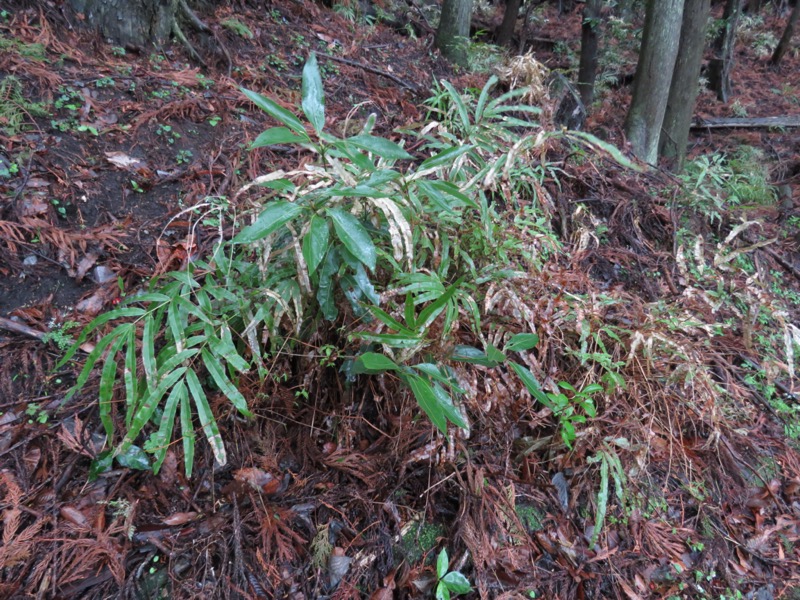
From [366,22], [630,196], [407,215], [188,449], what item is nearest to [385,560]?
[188,449]

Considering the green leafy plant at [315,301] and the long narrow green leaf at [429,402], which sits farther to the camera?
the green leafy plant at [315,301]

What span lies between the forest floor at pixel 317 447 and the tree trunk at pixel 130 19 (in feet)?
0.76

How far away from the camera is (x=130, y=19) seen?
332 centimetres

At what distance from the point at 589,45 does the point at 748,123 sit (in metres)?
2.94

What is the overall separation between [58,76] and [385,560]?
311 cm

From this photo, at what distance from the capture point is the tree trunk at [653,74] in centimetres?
431

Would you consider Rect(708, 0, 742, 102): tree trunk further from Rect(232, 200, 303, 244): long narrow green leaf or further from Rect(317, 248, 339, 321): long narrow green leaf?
Rect(232, 200, 303, 244): long narrow green leaf

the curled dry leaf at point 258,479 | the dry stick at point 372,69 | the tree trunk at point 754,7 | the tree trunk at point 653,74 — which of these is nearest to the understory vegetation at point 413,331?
the curled dry leaf at point 258,479

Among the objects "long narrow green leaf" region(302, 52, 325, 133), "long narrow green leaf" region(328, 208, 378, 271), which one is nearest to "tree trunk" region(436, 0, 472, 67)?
"long narrow green leaf" region(302, 52, 325, 133)

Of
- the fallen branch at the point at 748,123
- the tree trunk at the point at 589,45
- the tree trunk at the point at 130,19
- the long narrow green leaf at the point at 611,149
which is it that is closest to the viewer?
the long narrow green leaf at the point at 611,149

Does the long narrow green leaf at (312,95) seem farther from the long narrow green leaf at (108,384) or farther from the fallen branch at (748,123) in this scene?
the fallen branch at (748,123)

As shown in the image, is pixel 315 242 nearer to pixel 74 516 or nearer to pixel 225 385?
pixel 225 385

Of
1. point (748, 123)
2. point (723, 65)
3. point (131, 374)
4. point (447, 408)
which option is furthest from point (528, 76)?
point (723, 65)

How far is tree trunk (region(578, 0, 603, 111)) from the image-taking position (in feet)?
19.5
